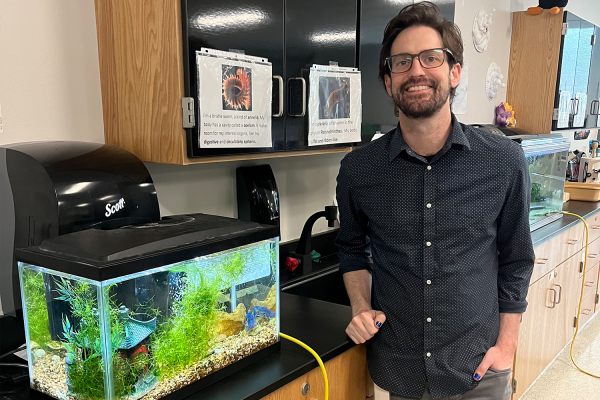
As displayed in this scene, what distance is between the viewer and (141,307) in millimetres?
952

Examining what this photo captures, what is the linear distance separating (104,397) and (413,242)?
2.69 feet

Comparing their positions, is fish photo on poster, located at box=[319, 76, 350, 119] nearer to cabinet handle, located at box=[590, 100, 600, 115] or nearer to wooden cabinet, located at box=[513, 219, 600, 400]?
wooden cabinet, located at box=[513, 219, 600, 400]

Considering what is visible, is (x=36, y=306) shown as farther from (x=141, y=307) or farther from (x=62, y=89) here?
(x=62, y=89)

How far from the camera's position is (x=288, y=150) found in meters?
1.63

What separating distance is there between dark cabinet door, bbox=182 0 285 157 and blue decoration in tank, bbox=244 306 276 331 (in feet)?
1.45

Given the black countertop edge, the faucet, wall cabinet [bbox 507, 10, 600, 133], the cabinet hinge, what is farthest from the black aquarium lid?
wall cabinet [bbox 507, 10, 600, 133]

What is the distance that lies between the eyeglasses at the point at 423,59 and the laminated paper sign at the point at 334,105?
0.36m

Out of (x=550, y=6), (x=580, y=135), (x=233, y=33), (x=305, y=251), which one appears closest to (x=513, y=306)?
(x=305, y=251)

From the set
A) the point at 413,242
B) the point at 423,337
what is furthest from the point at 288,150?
the point at 423,337

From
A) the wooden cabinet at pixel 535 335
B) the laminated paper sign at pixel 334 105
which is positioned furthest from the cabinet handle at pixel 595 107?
the laminated paper sign at pixel 334 105

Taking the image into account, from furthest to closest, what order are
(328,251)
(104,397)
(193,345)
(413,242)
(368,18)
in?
(328,251) → (368,18) → (413,242) → (193,345) → (104,397)

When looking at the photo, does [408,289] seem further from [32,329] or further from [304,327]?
[32,329]

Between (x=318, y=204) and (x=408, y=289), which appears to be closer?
(x=408, y=289)

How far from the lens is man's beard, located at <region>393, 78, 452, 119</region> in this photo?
4.26 feet
